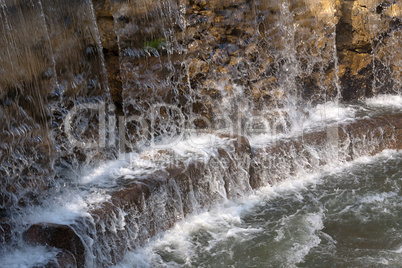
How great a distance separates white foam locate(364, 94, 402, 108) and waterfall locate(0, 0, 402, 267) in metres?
0.07

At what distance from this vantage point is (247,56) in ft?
20.3

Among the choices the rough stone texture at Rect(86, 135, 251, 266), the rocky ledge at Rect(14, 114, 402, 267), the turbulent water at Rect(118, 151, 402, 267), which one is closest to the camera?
the rocky ledge at Rect(14, 114, 402, 267)

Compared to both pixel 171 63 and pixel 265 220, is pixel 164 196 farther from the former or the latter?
pixel 171 63

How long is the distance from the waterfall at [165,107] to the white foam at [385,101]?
7cm

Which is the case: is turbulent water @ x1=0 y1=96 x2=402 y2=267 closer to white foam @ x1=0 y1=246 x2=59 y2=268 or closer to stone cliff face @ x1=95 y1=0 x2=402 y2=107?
white foam @ x1=0 y1=246 x2=59 y2=268

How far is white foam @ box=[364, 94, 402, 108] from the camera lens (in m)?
6.81

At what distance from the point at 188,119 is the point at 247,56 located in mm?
1153

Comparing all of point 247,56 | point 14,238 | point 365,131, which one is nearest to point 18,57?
point 14,238

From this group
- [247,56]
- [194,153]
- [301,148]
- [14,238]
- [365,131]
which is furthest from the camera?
[247,56]

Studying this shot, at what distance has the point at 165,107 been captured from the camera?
574 centimetres

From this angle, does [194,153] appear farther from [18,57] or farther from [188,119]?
[18,57]

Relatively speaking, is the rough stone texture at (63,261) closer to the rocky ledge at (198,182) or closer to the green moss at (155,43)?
the rocky ledge at (198,182)

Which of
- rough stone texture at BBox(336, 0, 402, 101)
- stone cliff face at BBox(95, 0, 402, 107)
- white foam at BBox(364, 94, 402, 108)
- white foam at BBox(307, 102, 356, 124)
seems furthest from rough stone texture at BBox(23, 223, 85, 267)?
rough stone texture at BBox(336, 0, 402, 101)

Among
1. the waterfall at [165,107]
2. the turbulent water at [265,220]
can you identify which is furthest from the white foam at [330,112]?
the turbulent water at [265,220]
